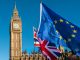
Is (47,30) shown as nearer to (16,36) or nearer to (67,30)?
(67,30)

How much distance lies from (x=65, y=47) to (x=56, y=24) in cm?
76

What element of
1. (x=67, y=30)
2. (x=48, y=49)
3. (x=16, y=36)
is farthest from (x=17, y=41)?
(x=48, y=49)

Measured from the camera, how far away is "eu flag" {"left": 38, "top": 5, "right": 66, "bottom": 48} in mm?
11328

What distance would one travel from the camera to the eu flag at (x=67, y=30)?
37.0 ft

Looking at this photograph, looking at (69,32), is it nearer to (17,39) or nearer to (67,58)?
(67,58)

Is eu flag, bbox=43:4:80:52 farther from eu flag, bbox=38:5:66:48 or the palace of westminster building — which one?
the palace of westminster building

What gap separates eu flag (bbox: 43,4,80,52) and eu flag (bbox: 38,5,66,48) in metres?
0.09

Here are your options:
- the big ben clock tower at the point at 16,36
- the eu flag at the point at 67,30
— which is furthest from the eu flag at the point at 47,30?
the big ben clock tower at the point at 16,36

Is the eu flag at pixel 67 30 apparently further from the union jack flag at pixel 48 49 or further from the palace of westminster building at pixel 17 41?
the palace of westminster building at pixel 17 41

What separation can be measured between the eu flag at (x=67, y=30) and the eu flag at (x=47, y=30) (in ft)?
0.29

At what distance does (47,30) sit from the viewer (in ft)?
37.3

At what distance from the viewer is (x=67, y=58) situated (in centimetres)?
1116

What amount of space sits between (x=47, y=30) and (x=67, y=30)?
2.07 feet

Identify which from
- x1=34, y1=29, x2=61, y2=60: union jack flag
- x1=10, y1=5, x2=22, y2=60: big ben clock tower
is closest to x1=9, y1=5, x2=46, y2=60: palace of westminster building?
x1=10, y1=5, x2=22, y2=60: big ben clock tower
